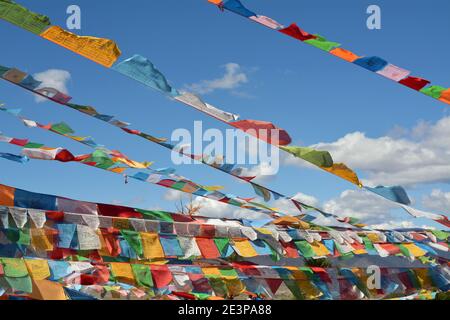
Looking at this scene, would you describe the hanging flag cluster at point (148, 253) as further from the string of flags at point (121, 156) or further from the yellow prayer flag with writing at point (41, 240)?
the string of flags at point (121, 156)

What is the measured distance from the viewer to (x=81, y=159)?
7223 millimetres

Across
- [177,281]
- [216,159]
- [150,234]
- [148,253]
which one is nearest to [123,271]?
[148,253]

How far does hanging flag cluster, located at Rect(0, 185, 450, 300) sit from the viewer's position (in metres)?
7.07

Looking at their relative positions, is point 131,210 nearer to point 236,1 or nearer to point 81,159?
point 81,159

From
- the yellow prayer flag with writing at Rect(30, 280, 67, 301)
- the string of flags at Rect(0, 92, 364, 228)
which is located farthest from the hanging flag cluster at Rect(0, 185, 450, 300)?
the string of flags at Rect(0, 92, 364, 228)

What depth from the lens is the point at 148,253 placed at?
8359mm

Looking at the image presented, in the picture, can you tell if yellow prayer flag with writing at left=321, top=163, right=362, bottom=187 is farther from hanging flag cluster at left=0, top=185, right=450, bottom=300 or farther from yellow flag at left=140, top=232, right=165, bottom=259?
yellow flag at left=140, top=232, right=165, bottom=259

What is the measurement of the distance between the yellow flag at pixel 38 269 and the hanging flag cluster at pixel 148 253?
0.05ft

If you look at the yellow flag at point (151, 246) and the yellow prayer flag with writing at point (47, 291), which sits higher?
the yellow flag at point (151, 246)

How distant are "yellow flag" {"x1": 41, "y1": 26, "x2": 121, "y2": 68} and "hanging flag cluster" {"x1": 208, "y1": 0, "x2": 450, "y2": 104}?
104 centimetres

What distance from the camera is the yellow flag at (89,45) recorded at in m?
5.03

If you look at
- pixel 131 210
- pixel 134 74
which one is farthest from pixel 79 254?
pixel 134 74

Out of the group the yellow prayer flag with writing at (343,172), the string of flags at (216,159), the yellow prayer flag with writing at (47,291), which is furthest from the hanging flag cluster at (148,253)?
the yellow prayer flag with writing at (343,172)
